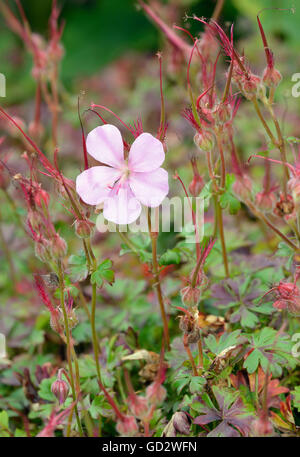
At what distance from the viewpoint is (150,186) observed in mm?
→ 890

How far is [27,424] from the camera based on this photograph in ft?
3.69

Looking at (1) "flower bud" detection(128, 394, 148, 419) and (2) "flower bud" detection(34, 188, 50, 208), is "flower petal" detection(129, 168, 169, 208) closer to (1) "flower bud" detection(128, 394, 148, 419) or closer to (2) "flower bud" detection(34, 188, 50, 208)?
(2) "flower bud" detection(34, 188, 50, 208)

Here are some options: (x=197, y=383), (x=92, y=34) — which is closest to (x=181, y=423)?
(x=197, y=383)

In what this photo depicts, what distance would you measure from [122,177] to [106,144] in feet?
0.23

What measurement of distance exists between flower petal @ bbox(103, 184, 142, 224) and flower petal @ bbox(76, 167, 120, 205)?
0.05 ft

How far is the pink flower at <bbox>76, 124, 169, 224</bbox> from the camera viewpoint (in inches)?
Answer: 34.2

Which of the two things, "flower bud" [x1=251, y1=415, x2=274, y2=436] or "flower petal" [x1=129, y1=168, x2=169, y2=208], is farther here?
"flower petal" [x1=129, y1=168, x2=169, y2=208]

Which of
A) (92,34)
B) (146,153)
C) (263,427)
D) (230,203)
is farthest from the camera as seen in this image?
(92,34)

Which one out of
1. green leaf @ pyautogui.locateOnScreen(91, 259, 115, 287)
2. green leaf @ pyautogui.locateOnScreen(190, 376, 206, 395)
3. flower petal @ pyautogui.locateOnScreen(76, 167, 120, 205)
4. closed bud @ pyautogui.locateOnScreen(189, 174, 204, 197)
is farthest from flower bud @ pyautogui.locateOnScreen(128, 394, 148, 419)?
closed bud @ pyautogui.locateOnScreen(189, 174, 204, 197)

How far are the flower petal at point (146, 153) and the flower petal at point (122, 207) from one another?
5 cm

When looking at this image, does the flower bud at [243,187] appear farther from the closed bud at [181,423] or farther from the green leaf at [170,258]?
the closed bud at [181,423]

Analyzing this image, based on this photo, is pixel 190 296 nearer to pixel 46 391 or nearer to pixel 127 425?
pixel 127 425

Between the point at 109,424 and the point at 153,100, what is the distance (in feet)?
5.50

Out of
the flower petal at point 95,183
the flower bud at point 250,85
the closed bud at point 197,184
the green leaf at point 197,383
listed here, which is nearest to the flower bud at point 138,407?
the green leaf at point 197,383
